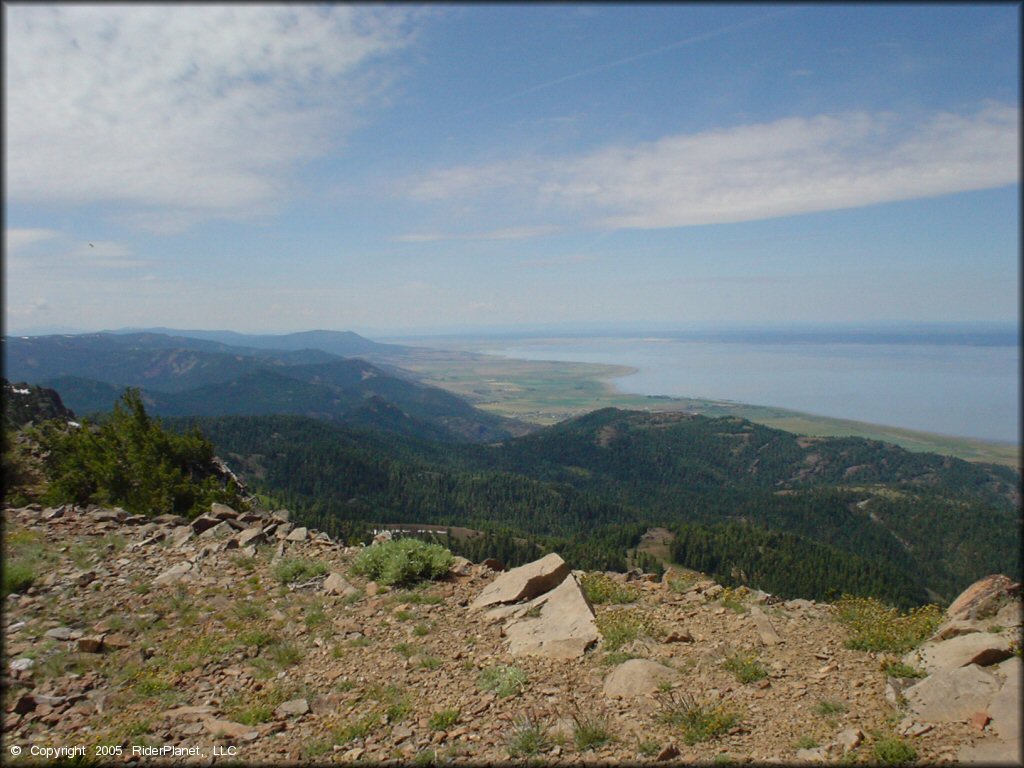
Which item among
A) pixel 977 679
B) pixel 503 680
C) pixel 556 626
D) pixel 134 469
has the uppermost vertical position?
pixel 977 679

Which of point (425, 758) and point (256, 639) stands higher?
point (425, 758)

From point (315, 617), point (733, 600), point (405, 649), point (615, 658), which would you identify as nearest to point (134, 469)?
point (315, 617)

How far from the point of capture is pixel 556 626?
9.11 m

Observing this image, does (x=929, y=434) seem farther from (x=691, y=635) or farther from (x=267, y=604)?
(x=267, y=604)

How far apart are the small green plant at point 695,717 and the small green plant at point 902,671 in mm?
2728

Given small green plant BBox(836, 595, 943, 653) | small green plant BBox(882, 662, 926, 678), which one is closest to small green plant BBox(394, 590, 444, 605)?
small green plant BBox(836, 595, 943, 653)

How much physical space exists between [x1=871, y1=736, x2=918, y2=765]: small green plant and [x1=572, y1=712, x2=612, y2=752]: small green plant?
2.85 metres

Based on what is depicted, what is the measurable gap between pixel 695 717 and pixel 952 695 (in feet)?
9.99

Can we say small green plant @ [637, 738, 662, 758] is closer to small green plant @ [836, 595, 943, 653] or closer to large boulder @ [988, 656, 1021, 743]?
large boulder @ [988, 656, 1021, 743]

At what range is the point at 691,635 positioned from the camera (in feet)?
29.3

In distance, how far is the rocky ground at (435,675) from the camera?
19.9 feet

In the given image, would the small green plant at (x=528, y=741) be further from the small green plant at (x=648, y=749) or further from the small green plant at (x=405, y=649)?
the small green plant at (x=405, y=649)

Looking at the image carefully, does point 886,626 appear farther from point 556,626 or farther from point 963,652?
point 556,626

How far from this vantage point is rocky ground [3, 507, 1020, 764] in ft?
19.9
